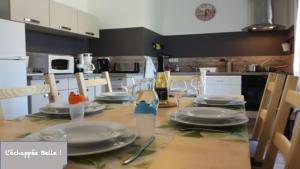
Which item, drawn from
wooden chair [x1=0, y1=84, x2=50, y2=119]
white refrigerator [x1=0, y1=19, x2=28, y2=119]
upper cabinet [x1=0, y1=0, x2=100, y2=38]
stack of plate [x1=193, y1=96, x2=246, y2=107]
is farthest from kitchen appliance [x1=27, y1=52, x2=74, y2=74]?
stack of plate [x1=193, y1=96, x2=246, y2=107]

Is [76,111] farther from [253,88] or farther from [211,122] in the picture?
[253,88]

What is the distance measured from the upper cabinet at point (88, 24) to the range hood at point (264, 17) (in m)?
2.67

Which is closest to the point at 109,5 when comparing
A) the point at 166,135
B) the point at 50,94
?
the point at 50,94

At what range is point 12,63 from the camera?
2592mm

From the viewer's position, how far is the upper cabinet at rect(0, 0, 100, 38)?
2811 mm

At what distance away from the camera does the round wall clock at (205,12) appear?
4949mm

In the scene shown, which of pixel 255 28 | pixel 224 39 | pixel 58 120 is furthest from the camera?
pixel 224 39

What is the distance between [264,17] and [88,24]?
3.00 meters

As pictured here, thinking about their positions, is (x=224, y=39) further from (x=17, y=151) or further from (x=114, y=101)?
(x=17, y=151)

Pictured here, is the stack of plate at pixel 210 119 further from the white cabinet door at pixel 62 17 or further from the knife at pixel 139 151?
the white cabinet door at pixel 62 17

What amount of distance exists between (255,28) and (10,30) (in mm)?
3820

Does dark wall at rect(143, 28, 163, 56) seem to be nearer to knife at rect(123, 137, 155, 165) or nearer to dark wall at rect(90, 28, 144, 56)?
dark wall at rect(90, 28, 144, 56)

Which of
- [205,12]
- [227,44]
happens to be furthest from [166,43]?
[227,44]

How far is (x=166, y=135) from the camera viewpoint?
828 mm
